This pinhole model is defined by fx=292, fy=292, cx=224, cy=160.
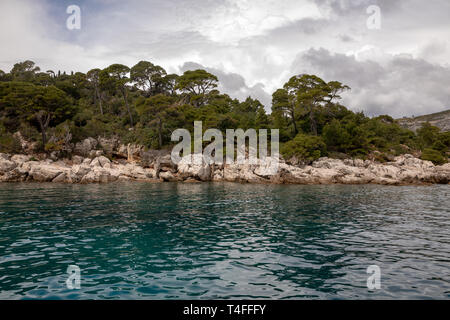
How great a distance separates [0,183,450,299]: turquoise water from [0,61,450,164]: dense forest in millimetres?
33155

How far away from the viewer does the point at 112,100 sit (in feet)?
240

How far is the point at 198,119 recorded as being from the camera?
179 ft

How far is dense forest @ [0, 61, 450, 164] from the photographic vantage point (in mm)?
52875

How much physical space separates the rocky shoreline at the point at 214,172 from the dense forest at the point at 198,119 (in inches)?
187

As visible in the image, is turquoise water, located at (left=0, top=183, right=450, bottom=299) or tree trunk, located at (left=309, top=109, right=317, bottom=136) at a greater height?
tree trunk, located at (left=309, top=109, right=317, bottom=136)

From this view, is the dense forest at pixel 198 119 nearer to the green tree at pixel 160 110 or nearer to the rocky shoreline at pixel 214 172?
the green tree at pixel 160 110

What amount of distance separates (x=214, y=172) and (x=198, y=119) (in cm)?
1254

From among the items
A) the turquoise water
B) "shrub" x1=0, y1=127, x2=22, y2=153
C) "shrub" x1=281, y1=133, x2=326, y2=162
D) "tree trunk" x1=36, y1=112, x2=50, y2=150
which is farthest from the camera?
"tree trunk" x1=36, y1=112, x2=50, y2=150

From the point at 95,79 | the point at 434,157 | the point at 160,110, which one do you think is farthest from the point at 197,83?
the point at 434,157

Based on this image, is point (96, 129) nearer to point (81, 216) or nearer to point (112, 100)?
point (112, 100)

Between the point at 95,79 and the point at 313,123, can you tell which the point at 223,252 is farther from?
the point at 95,79

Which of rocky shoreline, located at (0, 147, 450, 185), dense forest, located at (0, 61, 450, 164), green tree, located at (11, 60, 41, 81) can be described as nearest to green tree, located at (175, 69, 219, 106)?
dense forest, located at (0, 61, 450, 164)

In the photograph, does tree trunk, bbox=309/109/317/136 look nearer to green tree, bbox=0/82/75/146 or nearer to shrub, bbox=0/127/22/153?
green tree, bbox=0/82/75/146

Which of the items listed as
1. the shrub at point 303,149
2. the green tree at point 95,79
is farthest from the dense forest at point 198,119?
the green tree at point 95,79
